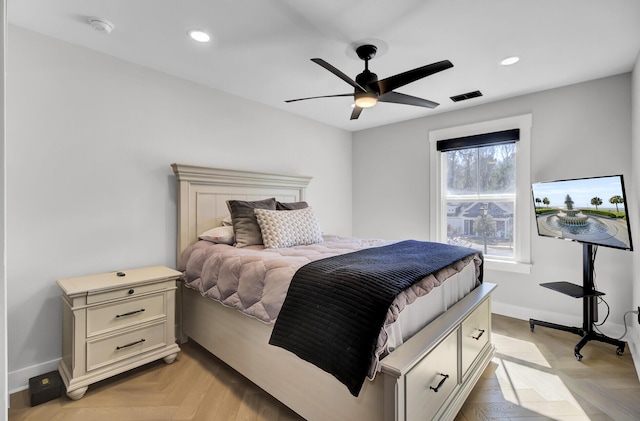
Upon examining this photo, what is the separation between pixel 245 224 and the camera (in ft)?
8.41

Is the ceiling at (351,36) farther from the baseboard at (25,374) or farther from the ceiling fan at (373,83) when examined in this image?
the baseboard at (25,374)

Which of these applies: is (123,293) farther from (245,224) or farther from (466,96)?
(466,96)

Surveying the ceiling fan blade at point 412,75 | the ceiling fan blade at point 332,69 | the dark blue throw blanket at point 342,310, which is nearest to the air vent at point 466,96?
the ceiling fan blade at point 412,75

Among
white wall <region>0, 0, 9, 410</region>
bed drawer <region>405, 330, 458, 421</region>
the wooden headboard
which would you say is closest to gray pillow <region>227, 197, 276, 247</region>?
the wooden headboard

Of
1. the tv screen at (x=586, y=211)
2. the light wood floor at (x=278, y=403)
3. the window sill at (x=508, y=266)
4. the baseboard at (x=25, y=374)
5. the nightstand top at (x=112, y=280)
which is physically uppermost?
the tv screen at (x=586, y=211)

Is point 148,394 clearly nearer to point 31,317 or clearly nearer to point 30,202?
point 31,317

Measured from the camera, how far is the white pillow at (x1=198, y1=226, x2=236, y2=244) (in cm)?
258

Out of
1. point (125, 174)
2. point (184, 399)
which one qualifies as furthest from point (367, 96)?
point (184, 399)

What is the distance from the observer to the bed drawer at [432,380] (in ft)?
4.36

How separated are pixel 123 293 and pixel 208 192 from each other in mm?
1128

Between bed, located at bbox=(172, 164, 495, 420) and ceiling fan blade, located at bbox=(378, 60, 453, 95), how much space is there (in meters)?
1.31

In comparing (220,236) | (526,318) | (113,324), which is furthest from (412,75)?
(526,318)

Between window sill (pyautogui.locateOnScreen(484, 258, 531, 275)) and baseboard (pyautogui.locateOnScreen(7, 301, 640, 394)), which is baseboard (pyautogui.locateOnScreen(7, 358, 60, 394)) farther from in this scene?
window sill (pyautogui.locateOnScreen(484, 258, 531, 275))

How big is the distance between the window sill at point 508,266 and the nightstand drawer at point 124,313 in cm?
327
